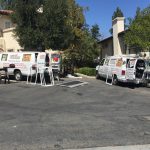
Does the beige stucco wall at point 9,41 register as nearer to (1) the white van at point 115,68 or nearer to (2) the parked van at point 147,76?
(1) the white van at point 115,68

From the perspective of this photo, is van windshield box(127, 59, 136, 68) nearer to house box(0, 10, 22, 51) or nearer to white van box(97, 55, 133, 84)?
white van box(97, 55, 133, 84)

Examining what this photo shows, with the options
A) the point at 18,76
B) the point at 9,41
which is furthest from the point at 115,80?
the point at 9,41

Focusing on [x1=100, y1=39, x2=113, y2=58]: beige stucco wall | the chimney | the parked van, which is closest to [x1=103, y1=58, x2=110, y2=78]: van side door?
the parked van

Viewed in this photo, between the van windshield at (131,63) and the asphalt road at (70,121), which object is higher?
the van windshield at (131,63)

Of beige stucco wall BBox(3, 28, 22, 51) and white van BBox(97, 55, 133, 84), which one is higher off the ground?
beige stucco wall BBox(3, 28, 22, 51)

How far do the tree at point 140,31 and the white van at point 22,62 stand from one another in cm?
700

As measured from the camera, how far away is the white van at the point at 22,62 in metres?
27.7

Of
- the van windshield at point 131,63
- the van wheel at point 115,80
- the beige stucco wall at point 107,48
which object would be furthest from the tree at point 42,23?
the beige stucco wall at point 107,48

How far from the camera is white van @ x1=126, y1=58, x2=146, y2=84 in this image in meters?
26.1

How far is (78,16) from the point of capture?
131 ft

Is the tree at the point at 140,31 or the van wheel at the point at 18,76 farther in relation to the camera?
the tree at the point at 140,31

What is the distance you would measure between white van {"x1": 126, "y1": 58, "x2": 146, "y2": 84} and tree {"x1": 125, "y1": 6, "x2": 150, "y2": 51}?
431 cm

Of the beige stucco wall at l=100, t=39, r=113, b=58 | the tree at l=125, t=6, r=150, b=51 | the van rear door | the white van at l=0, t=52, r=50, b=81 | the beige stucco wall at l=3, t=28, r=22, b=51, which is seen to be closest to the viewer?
the van rear door

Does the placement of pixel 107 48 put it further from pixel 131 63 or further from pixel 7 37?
pixel 131 63
